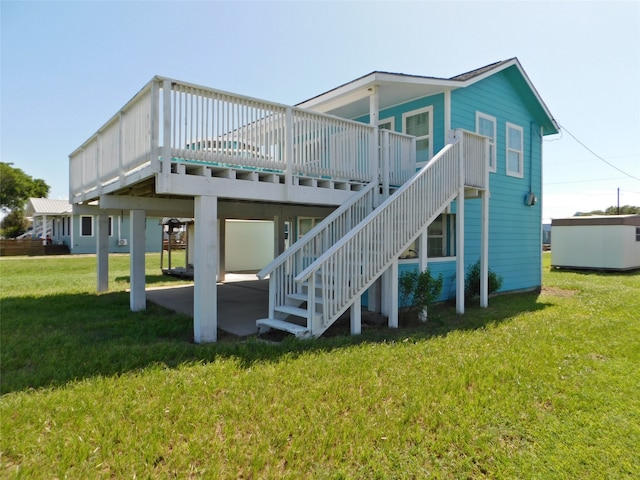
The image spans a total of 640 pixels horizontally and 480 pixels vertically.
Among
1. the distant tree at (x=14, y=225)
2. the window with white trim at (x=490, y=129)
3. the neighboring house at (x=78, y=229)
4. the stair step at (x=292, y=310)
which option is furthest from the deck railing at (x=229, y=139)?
the distant tree at (x=14, y=225)

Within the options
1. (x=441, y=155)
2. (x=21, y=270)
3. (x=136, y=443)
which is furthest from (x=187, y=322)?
(x=21, y=270)

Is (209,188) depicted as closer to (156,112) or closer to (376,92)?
(156,112)

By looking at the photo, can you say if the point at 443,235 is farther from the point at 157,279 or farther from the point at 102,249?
the point at 157,279

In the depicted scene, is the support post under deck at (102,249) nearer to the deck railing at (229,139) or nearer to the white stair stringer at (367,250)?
the deck railing at (229,139)

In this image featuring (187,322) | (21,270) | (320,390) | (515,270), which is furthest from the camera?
(21,270)

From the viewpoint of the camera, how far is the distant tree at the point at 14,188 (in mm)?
39031

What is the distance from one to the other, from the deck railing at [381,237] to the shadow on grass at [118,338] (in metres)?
0.60

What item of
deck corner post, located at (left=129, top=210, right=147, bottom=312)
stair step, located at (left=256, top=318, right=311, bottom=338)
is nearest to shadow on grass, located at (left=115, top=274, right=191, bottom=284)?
deck corner post, located at (left=129, top=210, right=147, bottom=312)

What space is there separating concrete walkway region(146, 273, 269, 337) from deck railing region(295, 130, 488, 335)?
146cm

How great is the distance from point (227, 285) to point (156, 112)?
25.5ft

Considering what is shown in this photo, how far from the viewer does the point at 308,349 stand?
15.4ft

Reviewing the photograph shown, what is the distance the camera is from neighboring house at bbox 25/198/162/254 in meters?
23.6

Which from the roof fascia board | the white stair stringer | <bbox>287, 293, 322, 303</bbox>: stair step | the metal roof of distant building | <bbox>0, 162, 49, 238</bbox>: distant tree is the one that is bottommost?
<bbox>287, 293, 322, 303</bbox>: stair step

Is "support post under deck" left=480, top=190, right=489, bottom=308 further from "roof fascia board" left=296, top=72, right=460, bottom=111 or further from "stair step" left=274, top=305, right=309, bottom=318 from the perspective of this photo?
"stair step" left=274, top=305, right=309, bottom=318
